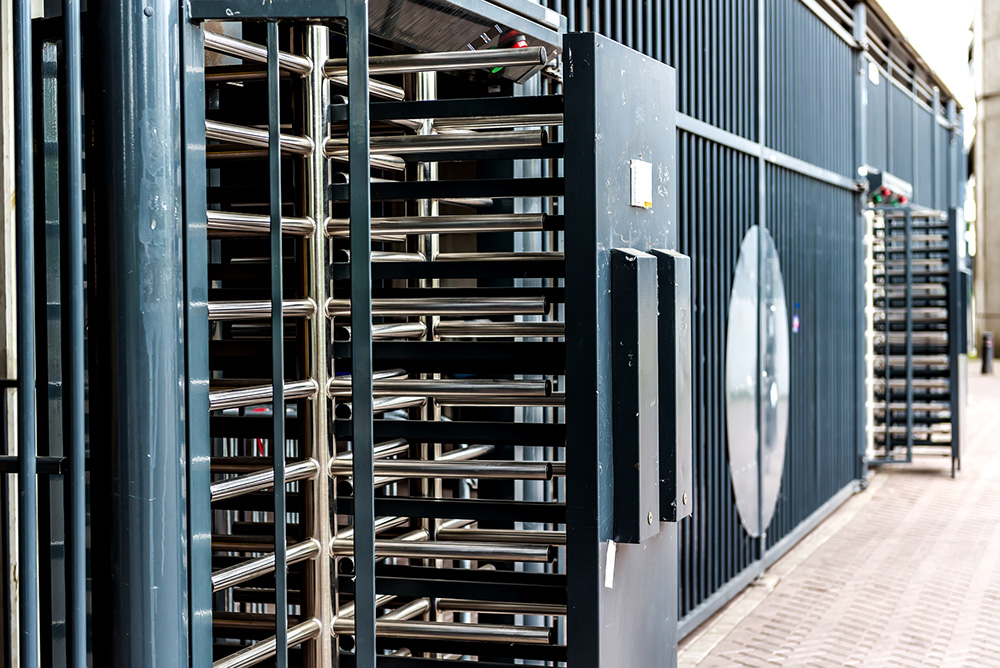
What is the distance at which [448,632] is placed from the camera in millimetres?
3059

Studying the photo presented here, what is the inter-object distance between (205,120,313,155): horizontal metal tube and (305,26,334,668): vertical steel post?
0.23 ft

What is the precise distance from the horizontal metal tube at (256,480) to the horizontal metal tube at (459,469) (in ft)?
0.26

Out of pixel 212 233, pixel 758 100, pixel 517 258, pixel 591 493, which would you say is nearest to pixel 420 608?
pixel 591 493

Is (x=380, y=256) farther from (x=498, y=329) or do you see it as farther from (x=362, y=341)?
(x=362, y=341)

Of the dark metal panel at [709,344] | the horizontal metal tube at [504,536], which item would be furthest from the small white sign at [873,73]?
the horizontal metal tube at [504,536]

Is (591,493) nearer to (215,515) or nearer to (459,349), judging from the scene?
(459,349)

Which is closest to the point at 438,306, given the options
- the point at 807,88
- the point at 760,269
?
Answer: the point at 760,269

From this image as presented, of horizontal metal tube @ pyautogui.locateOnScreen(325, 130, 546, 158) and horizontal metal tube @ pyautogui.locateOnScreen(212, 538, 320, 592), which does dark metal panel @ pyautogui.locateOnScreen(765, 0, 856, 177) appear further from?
horizontal metal tube @ pyautogui.locateOnScreen(212, 538, 320, 592)

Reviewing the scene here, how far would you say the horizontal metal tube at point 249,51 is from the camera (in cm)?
257

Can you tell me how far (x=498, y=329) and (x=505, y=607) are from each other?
0.80 metres

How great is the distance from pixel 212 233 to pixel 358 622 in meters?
1.02

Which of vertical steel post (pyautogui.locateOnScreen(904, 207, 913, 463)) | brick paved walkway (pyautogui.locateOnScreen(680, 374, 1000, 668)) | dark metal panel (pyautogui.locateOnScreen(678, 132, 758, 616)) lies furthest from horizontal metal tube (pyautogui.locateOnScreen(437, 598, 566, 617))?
vertical steel post (pyautogui.locateOnScreen(904, 207, 913, 463))

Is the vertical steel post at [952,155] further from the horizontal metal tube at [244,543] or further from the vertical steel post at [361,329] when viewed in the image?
the vertical steel post at [361,329]

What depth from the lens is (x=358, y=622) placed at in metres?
2.31
